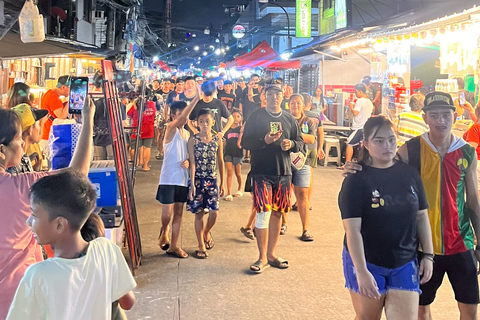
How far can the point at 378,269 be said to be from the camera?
3059mm

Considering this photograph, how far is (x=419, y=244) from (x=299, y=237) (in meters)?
3.67

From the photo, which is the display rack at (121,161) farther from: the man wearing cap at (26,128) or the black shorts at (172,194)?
the man wearing cap at (26,128)

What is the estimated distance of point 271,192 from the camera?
5543 millimetres

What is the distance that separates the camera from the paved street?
4555mm

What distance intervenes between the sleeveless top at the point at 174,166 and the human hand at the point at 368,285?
3.35 metres

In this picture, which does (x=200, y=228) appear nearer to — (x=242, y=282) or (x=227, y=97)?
(x=242, y=282)

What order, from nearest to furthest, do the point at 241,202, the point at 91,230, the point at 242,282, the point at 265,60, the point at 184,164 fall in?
the point at 91,230 → the point at 242,282 → the point at 184,164 → the point at 241,202 → the point at 265,60

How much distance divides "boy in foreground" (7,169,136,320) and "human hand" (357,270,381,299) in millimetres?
1616

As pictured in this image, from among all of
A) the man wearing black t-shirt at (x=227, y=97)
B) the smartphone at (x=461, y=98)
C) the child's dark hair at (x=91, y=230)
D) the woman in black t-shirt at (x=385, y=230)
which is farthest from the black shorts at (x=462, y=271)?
the man wearing black t-shirt at (x=227, y=97)

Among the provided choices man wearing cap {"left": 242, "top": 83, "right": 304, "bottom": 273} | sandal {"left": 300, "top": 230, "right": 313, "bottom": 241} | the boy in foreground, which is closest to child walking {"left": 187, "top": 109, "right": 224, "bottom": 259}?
man wearing cap {"left": 242, "top": 83, "right": 304, "bottom": 273}

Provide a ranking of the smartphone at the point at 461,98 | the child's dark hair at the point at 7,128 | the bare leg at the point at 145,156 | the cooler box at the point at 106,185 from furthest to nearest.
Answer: the bare leg at the point at 145,156 < the smartphone at the point at 461,98 < the cooler box at the point at 106,185 < the child's dark hair at the point at 7,128

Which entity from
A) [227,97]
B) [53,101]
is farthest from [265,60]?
[53,101]

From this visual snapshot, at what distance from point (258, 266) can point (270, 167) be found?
3.72 feet

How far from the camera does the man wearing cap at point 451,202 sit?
11.0 feet
